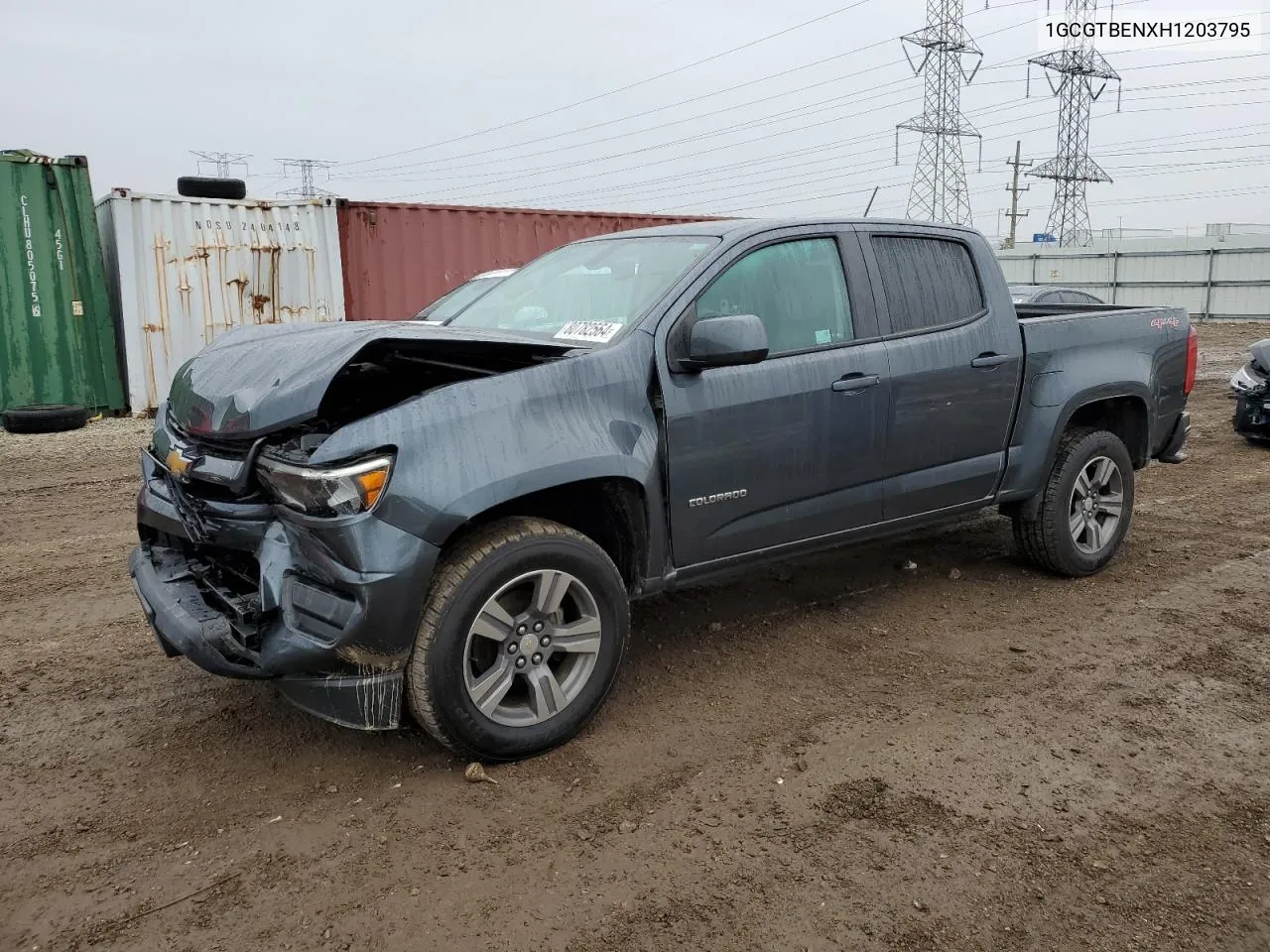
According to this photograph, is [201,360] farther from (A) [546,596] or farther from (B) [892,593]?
(B) [892,593]

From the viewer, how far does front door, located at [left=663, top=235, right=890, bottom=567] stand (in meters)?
3.67

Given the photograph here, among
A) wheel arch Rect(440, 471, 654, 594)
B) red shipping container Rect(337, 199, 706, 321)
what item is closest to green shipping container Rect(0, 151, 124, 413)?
red shipping container Rect(337, 199, 706, 321)

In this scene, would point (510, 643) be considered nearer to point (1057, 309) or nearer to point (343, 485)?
point (343, 485)

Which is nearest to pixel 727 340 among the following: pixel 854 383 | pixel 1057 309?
pixel 854 383

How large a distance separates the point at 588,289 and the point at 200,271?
9831 mm

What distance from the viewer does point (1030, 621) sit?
15.4 feet

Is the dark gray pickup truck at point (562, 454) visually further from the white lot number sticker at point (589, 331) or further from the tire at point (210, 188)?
the tire at point (210, 188)

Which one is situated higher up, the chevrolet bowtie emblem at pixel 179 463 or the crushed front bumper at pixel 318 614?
the chevrolet bowtie emblem at pixel 179 463

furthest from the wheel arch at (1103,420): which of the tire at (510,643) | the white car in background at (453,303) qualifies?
the white car in background at (453,303)

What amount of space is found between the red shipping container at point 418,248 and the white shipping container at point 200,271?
0.36m

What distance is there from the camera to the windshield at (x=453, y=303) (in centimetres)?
490

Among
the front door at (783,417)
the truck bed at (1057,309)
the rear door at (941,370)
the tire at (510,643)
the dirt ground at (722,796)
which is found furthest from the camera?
the truck bed at (1057,309)

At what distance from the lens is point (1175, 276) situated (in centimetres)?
2872

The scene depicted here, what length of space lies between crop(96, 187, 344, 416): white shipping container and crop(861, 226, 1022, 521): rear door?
9330 mm
